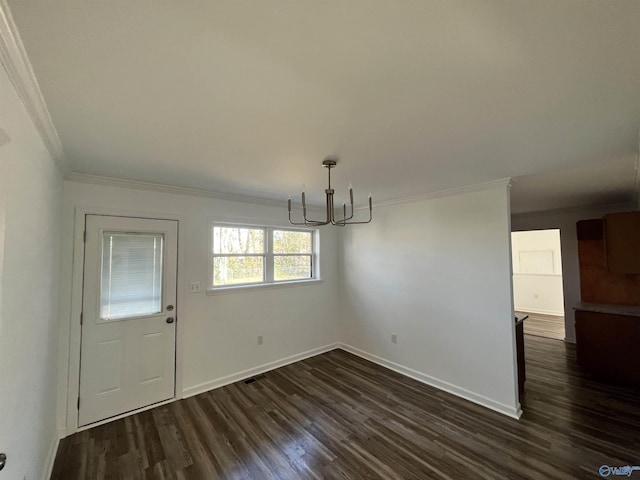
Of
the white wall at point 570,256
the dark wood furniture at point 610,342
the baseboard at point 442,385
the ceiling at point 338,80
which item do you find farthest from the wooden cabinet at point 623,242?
the baseboard at point 442,385

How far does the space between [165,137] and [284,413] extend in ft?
9.13

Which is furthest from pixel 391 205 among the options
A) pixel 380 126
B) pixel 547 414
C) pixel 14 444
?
pixel 14 444

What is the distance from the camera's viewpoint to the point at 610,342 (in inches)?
132

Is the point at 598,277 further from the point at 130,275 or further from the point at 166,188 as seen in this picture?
the point at 130,275

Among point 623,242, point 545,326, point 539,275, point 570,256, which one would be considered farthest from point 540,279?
point 623,242

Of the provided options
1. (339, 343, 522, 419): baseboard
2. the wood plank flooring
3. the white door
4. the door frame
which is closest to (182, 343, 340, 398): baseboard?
the white door

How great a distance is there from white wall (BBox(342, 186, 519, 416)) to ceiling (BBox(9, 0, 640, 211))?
3.55ft

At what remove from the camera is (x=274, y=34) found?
3.06 feet

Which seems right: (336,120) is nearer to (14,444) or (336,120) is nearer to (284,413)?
(14,444)

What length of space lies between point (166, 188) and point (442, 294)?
3.57 m

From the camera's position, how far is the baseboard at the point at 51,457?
192 cm

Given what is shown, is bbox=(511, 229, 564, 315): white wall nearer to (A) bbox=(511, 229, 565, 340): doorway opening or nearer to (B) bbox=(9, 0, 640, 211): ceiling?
(A) bbox=(511, 229, 565, 340): doorway opening

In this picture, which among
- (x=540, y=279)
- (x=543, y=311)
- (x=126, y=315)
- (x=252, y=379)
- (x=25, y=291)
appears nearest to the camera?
(x=25, y=291)

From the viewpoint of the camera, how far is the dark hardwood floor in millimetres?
2014
